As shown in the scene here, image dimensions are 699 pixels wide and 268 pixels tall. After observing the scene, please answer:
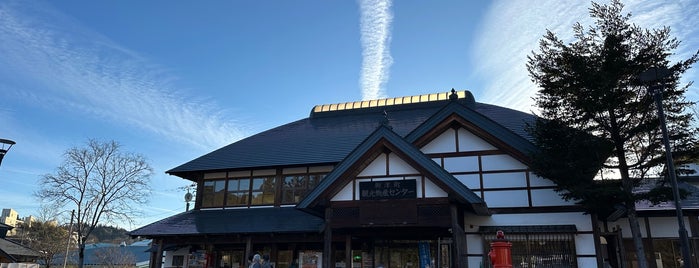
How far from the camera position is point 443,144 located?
14969 mm

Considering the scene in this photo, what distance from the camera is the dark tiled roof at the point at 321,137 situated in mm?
19531

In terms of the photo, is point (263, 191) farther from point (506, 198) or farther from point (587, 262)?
point (587, 262)

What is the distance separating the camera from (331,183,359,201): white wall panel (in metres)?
13.4

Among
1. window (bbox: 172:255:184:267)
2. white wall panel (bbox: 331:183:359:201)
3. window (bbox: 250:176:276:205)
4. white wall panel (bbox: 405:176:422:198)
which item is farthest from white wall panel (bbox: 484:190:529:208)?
window (bbox: 172:255:184:267)

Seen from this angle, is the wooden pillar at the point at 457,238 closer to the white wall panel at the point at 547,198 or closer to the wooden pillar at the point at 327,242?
the white wall panel at the point at 547,198

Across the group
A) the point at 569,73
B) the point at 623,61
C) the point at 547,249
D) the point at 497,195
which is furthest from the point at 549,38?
the point at 547,249

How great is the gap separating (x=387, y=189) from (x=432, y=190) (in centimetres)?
128

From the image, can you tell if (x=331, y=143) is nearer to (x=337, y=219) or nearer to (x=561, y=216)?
(x=337, y=219)

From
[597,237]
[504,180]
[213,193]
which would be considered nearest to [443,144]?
[504,180]

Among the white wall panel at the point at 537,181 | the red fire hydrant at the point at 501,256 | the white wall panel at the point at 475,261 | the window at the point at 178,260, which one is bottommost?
the window at the point at 178,260

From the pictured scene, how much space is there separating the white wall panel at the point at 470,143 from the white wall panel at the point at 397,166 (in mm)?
2507

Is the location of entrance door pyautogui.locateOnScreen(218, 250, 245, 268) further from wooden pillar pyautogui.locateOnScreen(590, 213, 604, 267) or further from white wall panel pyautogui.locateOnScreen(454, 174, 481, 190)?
wooden pillar pyautogui.locateOnScreen(590, 213, 604, 267)

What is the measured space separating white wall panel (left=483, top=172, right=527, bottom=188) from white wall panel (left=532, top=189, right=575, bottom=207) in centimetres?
45

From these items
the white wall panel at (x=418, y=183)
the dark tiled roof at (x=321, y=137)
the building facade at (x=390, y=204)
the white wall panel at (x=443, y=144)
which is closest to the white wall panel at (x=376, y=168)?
the building facade at (x=390, y=204)
